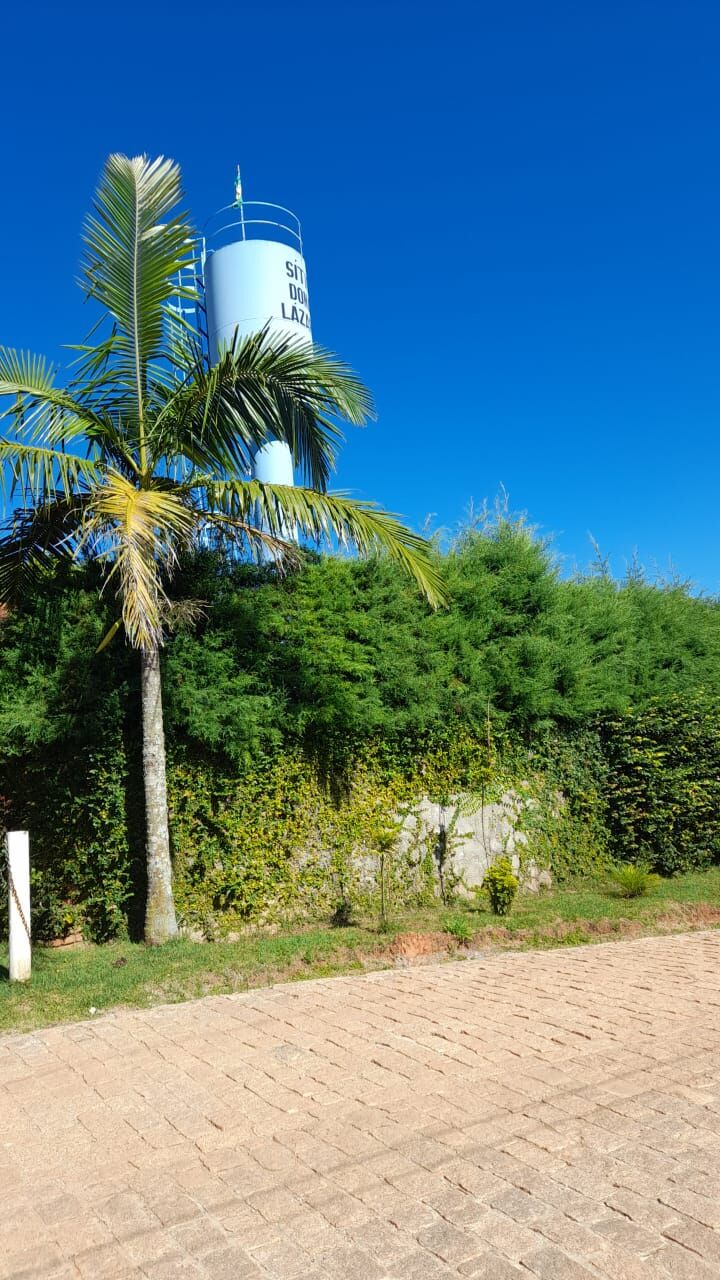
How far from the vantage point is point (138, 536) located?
22.8 feet

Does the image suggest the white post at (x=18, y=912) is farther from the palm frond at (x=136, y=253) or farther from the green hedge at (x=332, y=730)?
the palm frond at (x=136, y=253)

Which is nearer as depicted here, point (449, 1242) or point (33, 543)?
point (449, 1242)

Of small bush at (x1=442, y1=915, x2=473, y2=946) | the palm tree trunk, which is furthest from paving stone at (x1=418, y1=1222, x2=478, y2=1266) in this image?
the palm tree trunk

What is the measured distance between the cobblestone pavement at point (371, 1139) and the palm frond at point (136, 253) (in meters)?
5.59

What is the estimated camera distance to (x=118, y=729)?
27.1 ft

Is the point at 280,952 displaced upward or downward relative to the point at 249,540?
downward

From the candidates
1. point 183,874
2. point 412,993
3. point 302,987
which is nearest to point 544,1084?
point 412,993

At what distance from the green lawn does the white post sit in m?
0.16

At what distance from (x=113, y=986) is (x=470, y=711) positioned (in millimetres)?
5211

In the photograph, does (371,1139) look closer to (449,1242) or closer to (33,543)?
(449,1242)

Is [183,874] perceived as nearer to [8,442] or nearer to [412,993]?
[412,993]

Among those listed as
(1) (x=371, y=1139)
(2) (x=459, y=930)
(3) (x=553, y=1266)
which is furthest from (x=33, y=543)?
(3) (x=553, y=1266)

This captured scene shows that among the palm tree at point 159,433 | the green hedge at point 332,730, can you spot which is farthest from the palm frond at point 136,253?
the green hedge at point 332,730

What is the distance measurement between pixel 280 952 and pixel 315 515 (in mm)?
3933
